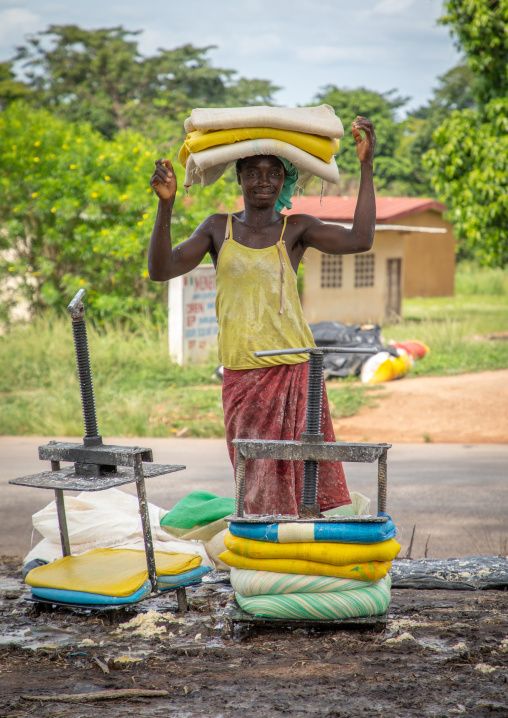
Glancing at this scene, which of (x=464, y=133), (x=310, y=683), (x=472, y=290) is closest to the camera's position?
(x=310, y=683)

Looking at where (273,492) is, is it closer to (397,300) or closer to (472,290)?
(397,300)

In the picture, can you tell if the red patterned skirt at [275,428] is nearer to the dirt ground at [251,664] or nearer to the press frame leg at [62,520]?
the dirt ground at [251,664]

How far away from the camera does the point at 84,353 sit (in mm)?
3123

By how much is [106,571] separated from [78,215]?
37.7ft

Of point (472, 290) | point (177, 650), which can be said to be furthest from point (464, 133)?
point (472, 290)

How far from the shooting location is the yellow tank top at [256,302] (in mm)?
3168

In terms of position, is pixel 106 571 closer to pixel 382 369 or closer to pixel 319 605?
pixel 319 605

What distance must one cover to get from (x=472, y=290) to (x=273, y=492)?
26558 mm

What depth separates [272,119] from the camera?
308 centimetres

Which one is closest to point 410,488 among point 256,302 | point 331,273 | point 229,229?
point 256,302

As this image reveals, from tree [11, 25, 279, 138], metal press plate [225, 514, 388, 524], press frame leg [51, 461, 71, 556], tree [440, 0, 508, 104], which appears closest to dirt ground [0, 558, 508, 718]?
press frame leg [51, 461, 71, 556]

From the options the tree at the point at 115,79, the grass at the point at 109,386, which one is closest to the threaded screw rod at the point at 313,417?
the grass at the point at 109,386

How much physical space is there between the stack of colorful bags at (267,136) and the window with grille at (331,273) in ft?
52.6

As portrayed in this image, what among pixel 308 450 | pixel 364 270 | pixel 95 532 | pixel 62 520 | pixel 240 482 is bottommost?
pixel 364 270
